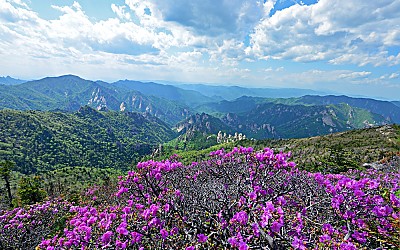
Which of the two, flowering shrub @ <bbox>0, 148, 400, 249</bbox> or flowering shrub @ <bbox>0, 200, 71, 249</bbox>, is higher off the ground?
flowering shrub @ <bbox>0, 148, 400, 249</bbox>

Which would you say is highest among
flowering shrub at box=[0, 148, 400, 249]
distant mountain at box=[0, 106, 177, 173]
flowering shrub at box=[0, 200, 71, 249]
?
flowering shrub at box=[0, 148, 400, 249]

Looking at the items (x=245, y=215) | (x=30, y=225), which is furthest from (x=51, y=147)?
(x=245, y=215)

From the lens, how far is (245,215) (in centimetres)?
448

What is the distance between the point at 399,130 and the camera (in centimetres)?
6172

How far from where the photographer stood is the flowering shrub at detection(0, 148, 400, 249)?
4289 mm

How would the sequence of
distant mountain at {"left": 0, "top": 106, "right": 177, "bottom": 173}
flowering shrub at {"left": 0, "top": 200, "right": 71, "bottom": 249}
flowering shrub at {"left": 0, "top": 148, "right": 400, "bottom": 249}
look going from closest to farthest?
flowering shrub at {"left": 0, "top": 148, "right": 400, "bottom": 249} → flowering shrub at {"left": 0, "top": 200, "right": 71, "bottom": 249} → distant mountain at {"left": 0, "top": 106, "right": 177, "bottom": 173}

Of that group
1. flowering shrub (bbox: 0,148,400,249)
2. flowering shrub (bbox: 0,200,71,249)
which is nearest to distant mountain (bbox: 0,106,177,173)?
flowering shrub (bbox: 0,200,71,249)

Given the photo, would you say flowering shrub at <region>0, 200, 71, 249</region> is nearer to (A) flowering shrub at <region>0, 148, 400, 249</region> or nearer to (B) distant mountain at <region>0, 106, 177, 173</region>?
(A) flowering shrub at <region>0, 148, 400, 249</region>

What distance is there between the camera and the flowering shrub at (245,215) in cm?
429

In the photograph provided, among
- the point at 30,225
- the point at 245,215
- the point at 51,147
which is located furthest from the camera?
the point at 51,147

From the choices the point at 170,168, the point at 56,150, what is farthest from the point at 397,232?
the point at 56,150

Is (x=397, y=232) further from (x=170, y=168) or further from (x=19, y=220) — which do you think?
(x=19, y=220)

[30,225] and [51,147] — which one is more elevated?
[30,225]

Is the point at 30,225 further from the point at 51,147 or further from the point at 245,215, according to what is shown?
the point at 51,147
